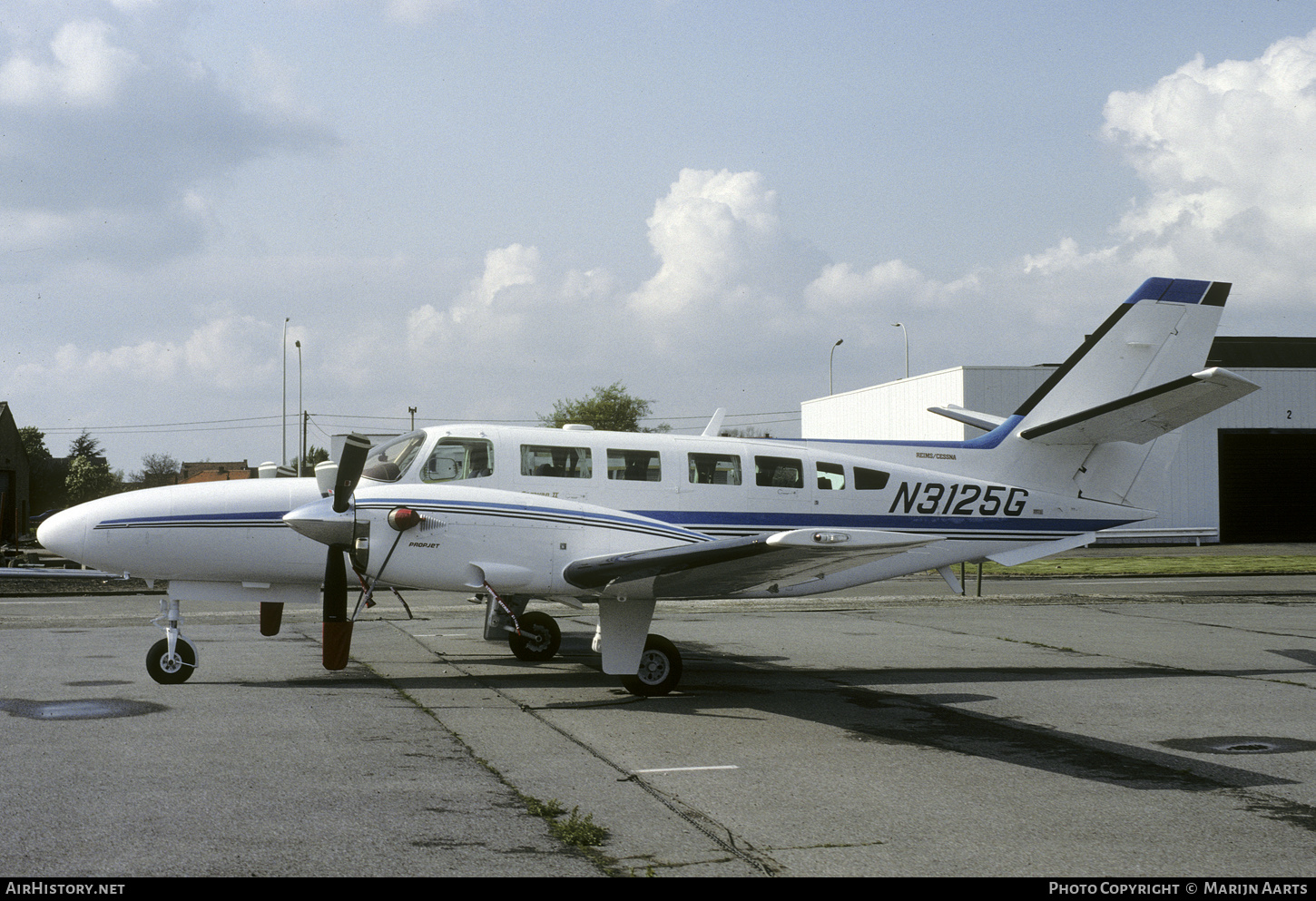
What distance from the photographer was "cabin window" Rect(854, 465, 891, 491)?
1394 cm

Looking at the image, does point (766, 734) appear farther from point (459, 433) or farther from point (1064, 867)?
point (459, 433)

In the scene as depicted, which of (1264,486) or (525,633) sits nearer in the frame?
(525,633)

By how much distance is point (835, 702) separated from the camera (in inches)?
435

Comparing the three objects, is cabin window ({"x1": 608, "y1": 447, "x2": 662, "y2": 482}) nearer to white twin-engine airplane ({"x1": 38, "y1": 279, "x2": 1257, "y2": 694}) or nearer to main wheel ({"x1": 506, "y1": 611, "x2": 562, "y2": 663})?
white twin-engine airplane ({"x1": 38, "y1": 279, "x2": 1257, "y2": 694})

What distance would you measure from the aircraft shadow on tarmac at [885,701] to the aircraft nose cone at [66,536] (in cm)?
240

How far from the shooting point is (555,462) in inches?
500

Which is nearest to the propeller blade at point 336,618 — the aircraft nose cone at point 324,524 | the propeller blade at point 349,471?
the aircraft nose cone at point 324,524

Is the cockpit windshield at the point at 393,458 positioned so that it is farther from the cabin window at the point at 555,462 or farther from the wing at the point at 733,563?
the wing at the point at 733,563

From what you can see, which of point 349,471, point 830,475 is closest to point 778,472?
point 830,475

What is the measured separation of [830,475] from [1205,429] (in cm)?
4256

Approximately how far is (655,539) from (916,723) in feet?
11.7

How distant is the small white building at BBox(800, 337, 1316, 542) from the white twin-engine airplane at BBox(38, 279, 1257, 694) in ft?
97.5

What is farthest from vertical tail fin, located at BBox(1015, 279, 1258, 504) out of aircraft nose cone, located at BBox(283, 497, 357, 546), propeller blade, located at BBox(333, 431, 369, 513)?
aircraft nose cone, located at BBox(283, 497, 357, 546)

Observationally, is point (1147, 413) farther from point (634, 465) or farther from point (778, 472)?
point (634, 465)
